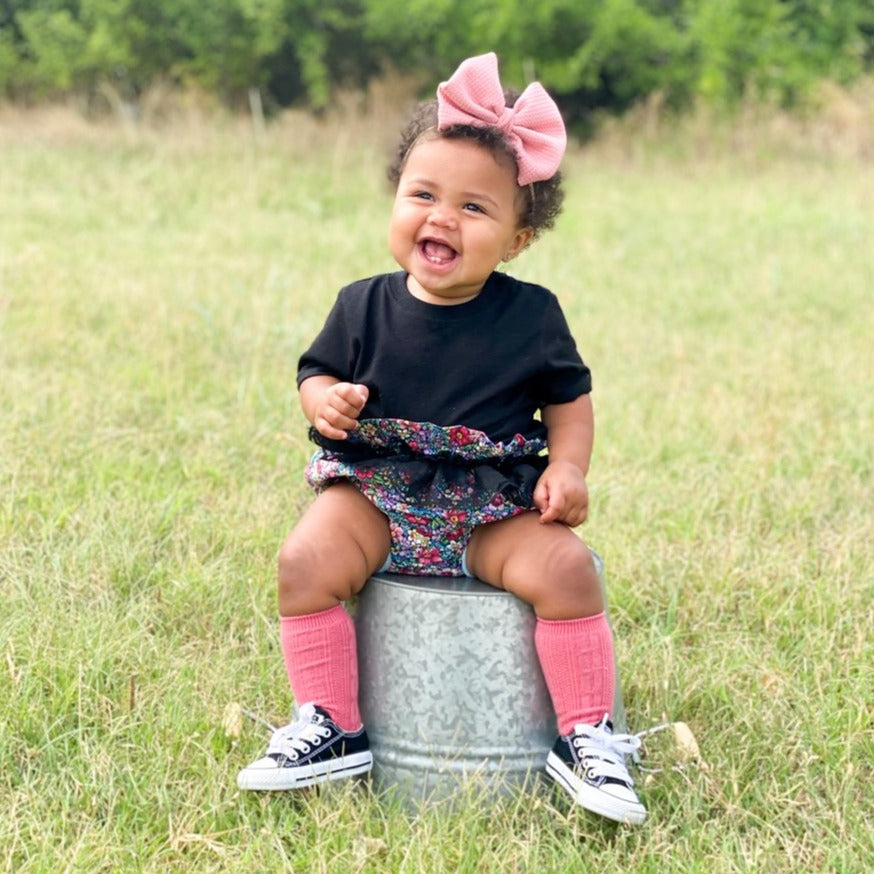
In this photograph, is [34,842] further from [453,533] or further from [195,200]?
[195,200]

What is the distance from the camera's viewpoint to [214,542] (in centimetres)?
353

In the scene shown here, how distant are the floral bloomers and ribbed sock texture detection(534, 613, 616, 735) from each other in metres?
0.25

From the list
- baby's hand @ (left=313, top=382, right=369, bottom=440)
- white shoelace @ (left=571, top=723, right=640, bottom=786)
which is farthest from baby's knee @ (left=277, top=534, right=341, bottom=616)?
white shoelace @ (left=571, top=723, right=640, bottom=786)

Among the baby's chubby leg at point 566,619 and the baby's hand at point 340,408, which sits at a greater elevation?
the baby's hand at point 340,408

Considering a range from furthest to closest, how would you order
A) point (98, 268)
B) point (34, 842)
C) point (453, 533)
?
point (98, 268) < point (453, 533) < point (34, 842)

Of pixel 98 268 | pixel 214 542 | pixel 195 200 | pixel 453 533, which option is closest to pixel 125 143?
pixel 195 200

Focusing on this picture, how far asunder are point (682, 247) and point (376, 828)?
6.59m

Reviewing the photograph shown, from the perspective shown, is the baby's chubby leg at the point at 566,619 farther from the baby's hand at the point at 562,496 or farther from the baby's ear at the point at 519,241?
the baby's ear at the point at 519,241

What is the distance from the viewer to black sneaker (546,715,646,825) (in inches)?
93.7

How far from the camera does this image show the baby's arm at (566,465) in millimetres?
2555

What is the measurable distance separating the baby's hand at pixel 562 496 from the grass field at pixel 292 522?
1.72ft

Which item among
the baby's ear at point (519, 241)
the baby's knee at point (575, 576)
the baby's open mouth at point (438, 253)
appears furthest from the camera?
the baby's ear at point (519, 241)

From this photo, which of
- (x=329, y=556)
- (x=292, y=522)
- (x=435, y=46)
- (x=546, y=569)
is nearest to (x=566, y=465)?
(x=546, y=569)

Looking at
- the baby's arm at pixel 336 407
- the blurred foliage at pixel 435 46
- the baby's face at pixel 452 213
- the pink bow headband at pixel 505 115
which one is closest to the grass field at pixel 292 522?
the baby's arm at pixel 336 407
